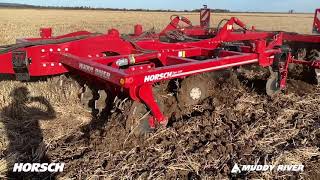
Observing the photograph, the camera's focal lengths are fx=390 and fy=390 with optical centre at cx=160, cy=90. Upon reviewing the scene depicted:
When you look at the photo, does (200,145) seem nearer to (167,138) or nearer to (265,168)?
(167,138)

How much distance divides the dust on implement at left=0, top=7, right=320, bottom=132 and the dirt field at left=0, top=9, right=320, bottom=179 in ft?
0.70

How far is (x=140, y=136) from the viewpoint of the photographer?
175 inches

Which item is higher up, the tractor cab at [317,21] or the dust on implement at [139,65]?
the tractor cab at [317,21]

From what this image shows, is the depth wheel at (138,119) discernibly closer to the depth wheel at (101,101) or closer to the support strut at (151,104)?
the support strut at (151,104)

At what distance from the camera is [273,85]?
240 inches

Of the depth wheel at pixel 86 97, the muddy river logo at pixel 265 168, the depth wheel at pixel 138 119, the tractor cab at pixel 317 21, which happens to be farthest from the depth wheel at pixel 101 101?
the tractor cab at pixel 317 21

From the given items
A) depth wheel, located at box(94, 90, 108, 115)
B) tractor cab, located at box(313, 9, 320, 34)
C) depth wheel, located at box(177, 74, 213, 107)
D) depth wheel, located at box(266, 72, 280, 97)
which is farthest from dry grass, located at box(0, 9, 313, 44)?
depth wheel, located at box(266, 72, 280, 97)

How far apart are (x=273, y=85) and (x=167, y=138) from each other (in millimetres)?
2399

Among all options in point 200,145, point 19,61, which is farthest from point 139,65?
point 19,61

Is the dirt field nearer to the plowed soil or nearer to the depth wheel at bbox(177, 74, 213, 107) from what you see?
the plowed soil

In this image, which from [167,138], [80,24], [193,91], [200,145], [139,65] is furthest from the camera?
[80,24]

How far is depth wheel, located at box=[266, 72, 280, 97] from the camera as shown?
6058mm

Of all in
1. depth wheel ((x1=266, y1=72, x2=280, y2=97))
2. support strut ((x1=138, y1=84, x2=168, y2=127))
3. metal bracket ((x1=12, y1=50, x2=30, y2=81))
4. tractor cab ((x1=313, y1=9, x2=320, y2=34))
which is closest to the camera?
support strut ((x1=138, y1=84, x2=168, y2=127))

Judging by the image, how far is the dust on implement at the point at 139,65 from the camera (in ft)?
14.0
